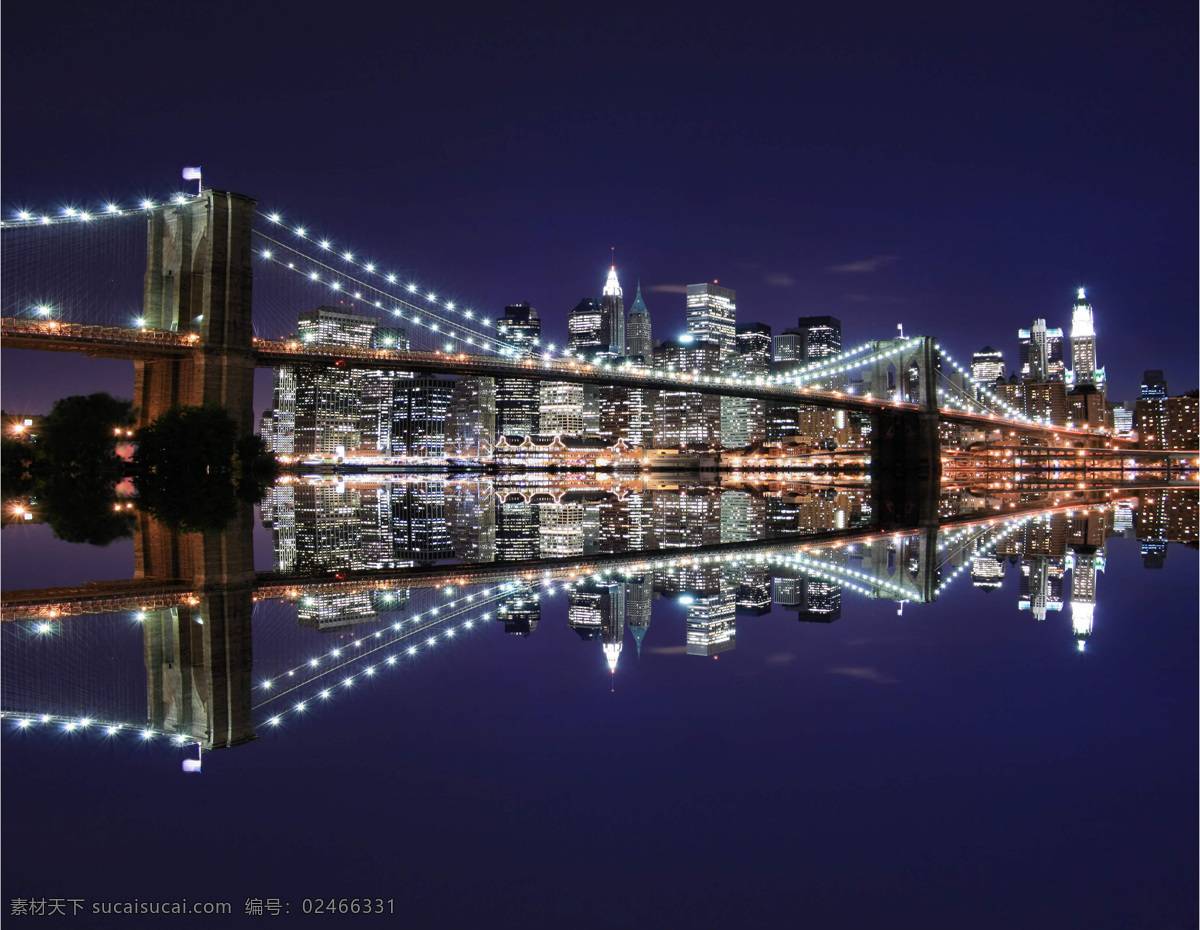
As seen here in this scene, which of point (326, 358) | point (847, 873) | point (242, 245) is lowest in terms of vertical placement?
point (847, 873)

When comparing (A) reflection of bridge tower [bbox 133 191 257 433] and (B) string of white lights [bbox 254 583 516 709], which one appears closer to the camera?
(B) string of white lights [bbox 254 583 516 709]

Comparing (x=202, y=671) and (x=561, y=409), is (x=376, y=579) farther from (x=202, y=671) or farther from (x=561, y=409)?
(x=561, y=409)

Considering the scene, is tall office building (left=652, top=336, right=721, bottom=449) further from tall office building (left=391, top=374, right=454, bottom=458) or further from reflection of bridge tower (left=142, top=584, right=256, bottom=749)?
reflection of bridge tower (left=142, top=584, right=256, bottom=749)

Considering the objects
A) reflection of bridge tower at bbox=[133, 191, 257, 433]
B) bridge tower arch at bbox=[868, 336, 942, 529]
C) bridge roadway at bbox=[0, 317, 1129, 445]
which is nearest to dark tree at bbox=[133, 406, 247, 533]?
reflection of bridge tower at bbox=[133, 191, 257, 433]

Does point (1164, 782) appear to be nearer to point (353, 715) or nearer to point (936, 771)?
point (936, 771)

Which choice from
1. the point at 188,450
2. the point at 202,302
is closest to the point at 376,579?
the point at 188,450

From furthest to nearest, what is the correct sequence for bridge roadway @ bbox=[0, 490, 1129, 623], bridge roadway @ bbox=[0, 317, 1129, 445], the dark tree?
bridge roadway @ bbox=[0, 317, 1129, 445] < the dark tree < bridge roadway @ bbox=[0, 490, 1129, 623]

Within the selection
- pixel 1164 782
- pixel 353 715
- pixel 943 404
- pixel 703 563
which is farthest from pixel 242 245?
pixel 943 404
